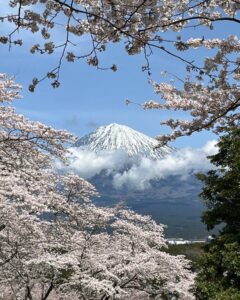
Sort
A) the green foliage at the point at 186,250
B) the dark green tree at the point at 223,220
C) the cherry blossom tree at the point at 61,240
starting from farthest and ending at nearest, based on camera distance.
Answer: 1. the green foliage at the point at 186,250
2. the cherry blossom tree at the point at 61,240
3. the dark green tree at the point at 223,220

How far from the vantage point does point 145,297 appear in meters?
21.6

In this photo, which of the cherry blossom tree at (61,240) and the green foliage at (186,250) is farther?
the green foliage at (186,250)

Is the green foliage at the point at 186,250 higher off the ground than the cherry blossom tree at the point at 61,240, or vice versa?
the green foliage at the point at 186,250

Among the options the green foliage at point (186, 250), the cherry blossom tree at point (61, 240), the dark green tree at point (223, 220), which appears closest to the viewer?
the dark green tree at point (223, 220)

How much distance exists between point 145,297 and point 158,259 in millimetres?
2982

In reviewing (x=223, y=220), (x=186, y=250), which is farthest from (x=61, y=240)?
(x=186, y=250)

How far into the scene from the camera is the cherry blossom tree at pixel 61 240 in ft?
46.0

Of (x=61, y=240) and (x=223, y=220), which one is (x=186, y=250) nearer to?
(x=61, y=240)

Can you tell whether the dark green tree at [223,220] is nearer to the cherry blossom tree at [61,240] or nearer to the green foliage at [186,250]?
the cherry blossom tree at [61,240]

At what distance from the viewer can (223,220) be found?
15469 mm

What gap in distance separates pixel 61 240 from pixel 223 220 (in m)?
6.50

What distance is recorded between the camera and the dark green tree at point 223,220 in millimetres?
12359

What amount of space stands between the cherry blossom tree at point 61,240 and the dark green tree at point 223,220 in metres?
1.71

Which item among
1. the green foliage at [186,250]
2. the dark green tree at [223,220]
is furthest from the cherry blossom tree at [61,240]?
the green foliage at [186,250]
